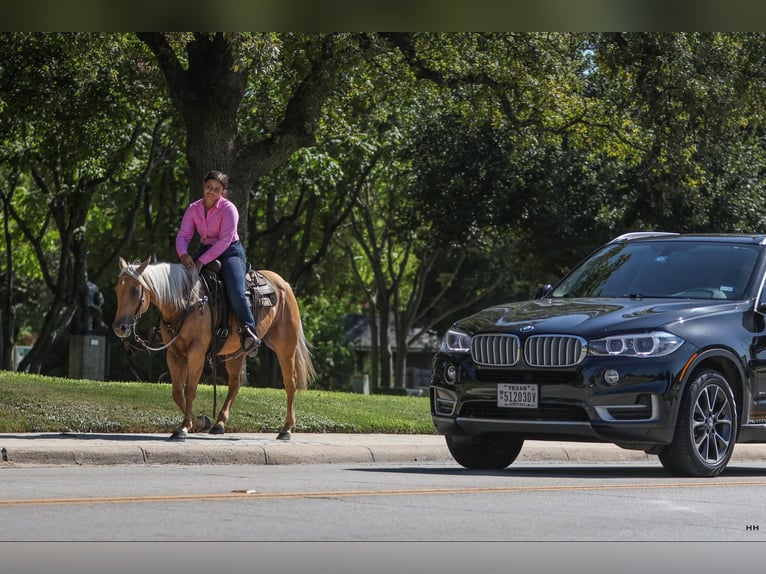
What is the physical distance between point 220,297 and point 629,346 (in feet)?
15.6

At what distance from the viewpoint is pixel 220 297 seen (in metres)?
13.9

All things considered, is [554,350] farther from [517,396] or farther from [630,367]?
[630,367]

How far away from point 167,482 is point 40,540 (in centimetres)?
313

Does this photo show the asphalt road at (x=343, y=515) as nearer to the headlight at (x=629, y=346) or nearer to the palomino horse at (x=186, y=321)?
the headlight at (x=629, y=346)

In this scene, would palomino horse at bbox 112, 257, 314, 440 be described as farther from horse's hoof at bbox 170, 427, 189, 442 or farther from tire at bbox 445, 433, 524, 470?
tire at bbox 445, 433, 524, 470

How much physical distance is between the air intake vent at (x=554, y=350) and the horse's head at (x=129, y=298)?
162 inches

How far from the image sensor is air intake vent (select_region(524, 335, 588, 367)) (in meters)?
10.7

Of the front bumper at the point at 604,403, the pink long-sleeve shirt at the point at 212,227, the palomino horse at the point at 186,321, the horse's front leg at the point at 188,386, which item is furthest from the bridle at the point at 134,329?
the front bumper at the point at 604,403

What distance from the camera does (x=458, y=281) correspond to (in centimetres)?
5044

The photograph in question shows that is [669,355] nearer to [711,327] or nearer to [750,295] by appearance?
[711,327]

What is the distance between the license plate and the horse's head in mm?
3905

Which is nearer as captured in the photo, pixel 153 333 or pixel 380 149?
pixel 153 333

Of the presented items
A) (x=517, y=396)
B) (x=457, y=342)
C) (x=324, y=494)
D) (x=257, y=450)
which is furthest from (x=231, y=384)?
(x=324, y=494)

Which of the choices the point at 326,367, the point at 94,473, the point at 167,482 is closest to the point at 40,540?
the point at 167,482
